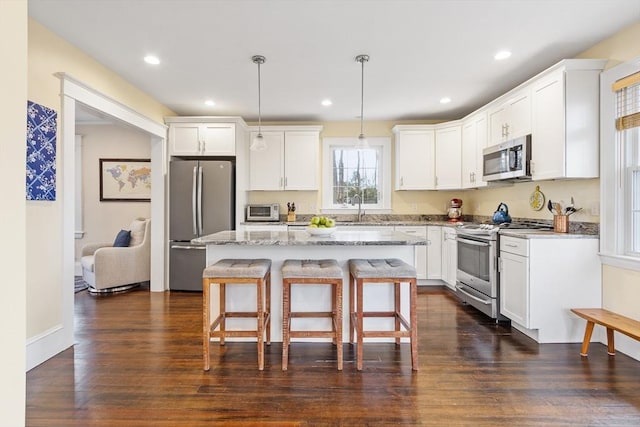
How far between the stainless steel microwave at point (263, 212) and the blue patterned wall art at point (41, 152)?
2.62 meters

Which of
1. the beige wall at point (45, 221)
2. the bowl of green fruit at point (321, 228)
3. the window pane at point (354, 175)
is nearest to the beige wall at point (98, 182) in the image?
the beige wall at point (45, 221)

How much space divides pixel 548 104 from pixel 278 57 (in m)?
2.44

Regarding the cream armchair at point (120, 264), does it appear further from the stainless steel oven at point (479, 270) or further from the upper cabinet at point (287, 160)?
the stainless steel oven at point (479, 270)

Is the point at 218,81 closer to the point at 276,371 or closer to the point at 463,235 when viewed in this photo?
the point at 276,371

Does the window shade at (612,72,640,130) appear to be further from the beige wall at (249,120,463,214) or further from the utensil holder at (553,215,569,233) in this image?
the beige wall at (249,120,463,214)

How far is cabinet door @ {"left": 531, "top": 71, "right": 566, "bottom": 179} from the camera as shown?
2.96 metres

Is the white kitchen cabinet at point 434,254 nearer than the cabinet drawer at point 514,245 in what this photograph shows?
No

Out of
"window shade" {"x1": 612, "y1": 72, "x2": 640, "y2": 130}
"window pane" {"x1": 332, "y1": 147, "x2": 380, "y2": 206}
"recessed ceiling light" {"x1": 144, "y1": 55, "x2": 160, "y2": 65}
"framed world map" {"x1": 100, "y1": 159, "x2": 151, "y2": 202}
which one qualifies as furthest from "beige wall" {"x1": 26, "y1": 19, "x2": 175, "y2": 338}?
"window shade" {"x1": 612, "y1": 72, "x2": 640, "y2": 130}

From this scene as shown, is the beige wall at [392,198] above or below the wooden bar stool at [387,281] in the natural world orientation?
above

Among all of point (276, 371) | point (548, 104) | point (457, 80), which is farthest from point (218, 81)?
point (548, 104)

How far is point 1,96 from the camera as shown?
Answer: 2.97 feet

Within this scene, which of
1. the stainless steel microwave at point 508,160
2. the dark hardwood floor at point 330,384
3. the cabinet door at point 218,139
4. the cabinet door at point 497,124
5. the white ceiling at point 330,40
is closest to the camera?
the dark hardwood floor at point 330,384

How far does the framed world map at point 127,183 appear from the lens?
18.9 feet

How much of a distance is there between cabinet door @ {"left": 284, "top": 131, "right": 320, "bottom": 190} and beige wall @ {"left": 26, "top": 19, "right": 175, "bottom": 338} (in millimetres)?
2735
